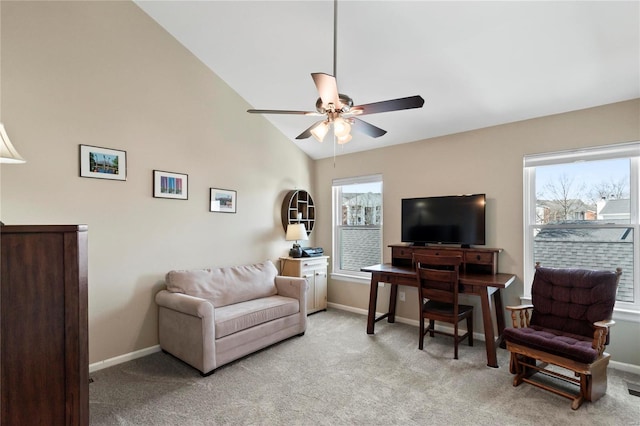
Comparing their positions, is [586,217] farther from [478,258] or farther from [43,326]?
[43,326]

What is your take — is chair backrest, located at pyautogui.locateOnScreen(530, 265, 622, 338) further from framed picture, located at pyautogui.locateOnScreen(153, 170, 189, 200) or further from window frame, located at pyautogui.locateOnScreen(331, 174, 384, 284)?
framed picture, located at pyautogui.locateOnScreen(153, 170, 189, 200)

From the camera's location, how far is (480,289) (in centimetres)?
295

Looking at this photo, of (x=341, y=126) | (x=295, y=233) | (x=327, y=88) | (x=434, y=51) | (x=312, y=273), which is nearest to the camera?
(x=327, y=88)

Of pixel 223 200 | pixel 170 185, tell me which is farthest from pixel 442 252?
pixel 170 185

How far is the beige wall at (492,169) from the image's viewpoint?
288 cm

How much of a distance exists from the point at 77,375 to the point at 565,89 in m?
3.93

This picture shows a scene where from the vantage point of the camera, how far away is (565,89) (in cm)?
282

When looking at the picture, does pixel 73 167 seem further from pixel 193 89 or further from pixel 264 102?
pixel 264 102

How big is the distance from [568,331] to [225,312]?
3.06 metres

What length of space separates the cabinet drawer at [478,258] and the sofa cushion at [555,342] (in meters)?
0.80

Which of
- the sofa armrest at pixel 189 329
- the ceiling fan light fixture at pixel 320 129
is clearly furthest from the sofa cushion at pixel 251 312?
the ceiling fan light fixture at pixel 320 129

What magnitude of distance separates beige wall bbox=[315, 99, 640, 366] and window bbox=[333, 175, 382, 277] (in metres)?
0.17

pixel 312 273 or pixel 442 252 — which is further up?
pixel 442 252

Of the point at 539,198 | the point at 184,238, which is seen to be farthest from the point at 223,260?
the point at 539,198
